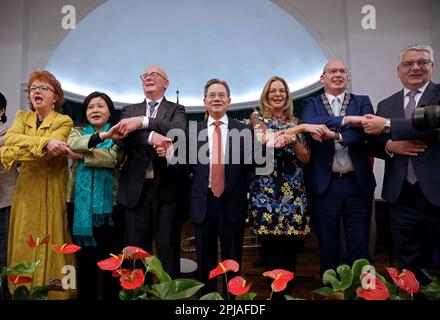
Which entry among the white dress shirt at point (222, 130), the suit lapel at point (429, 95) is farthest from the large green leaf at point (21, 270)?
the suit lapel at point (429, 95)

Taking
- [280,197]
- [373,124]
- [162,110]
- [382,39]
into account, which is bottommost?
[280,197]

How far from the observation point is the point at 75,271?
1921 mm

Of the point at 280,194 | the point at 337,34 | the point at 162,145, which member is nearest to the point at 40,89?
the point at 162,145

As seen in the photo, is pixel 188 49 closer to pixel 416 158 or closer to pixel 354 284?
pixel 416 158

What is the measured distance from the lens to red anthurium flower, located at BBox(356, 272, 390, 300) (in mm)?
731

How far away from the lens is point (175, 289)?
778mm

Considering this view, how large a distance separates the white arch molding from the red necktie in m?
4.39

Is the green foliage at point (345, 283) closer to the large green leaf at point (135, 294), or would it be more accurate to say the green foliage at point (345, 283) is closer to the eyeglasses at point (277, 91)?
the large green leaf at point (135, 294)

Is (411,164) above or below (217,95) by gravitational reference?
below

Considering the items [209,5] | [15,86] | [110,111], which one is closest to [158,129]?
[110,111]

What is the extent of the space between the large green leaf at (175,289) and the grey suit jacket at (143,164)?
3.47 feet

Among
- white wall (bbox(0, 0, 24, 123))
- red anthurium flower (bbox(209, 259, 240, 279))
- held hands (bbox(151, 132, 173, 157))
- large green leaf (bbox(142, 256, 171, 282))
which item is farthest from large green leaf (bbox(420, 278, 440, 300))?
white wall (bbox(0, 0, 24, 123))

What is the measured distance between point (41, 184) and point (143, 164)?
0.55 meters

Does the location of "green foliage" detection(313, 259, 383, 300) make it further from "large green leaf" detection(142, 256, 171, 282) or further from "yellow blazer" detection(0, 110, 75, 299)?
"yellow blazer" detection(0, 110, 75, 299)
